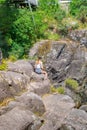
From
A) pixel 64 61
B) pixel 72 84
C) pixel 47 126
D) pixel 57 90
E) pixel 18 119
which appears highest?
pixel 18 119

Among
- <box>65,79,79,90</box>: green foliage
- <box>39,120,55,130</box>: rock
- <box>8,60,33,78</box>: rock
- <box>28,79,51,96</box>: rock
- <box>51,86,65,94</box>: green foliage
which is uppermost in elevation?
<box>8,60,33,78</box>: rock

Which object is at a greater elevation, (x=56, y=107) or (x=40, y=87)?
(x=56, y=107)

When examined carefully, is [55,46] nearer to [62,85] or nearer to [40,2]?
[62,85]

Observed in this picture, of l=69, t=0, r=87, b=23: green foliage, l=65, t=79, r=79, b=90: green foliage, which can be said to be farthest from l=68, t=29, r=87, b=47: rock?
l=65, t=79, r=79, b=90: green foliage

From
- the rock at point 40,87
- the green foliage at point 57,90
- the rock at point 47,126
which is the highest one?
the rock at point 47,126

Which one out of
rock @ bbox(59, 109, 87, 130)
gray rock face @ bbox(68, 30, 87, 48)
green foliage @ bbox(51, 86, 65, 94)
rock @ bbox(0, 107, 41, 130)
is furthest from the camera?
gray rock face @ bbox(68, 30, 87, 48)

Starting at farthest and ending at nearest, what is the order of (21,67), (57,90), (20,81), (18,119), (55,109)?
(57,90) → (21,67) → (20,81) → (55,109) → (18,119)

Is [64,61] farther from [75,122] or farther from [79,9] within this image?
[75,122]

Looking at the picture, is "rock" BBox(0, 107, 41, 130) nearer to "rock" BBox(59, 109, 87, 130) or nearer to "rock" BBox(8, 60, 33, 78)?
"rock" BBox(59, 109, 87, 130)

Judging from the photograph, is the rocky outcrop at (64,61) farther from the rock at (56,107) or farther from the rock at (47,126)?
the rock at (47,126)

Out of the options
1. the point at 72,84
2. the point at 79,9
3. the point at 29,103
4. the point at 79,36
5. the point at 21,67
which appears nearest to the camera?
the point at 29,103

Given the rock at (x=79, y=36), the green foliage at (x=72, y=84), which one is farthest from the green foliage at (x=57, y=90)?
the rock at (x=79, y=36)

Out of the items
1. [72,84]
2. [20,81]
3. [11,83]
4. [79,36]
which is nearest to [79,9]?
[79,36]

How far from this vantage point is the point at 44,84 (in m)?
19.8
